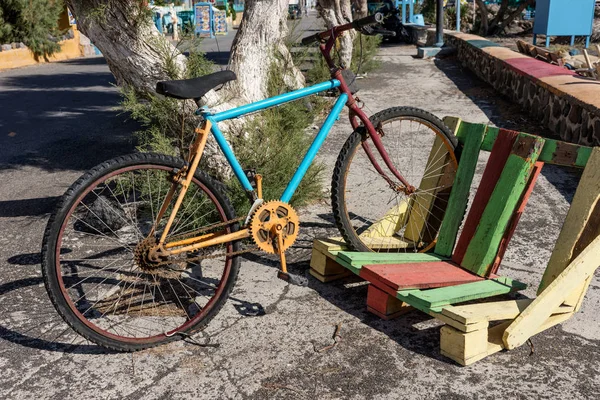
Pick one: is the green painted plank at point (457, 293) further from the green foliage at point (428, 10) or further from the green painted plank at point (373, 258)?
the green foliage at point (428, 10)

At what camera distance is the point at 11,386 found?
281 centimetres

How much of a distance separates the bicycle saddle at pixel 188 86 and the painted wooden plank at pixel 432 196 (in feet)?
5.04

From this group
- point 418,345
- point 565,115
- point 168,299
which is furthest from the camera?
point 565,115

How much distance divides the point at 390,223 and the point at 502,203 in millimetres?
951

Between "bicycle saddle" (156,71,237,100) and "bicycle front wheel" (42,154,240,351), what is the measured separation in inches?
12.1

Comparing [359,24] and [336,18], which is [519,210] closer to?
[359,24]

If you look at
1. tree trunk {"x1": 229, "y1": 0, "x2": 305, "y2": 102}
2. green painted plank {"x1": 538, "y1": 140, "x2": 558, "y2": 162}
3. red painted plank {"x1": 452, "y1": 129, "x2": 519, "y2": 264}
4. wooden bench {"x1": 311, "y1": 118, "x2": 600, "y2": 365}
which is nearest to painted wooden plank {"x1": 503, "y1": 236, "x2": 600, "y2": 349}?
wooden bench {"x1": 311, "y1": 118, "x2": 600, "y2": 365}

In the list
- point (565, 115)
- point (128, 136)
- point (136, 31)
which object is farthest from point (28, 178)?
point (565, 115)

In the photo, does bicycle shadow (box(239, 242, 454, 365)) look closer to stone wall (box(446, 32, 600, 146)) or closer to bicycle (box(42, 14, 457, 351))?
bicycle (box(42, 14, 457, 351))

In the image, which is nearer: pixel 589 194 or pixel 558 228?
pixel 589 194

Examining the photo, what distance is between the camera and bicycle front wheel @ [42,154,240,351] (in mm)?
2895

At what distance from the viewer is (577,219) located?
10.4ft

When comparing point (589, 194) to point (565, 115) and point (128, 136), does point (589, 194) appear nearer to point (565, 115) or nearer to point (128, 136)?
point (565, 115)

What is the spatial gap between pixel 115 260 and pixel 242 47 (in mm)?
2301
